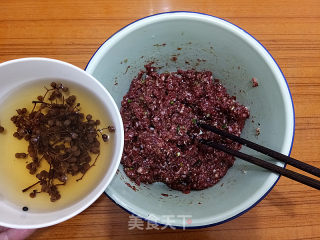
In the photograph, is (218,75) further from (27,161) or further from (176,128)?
(27,161)

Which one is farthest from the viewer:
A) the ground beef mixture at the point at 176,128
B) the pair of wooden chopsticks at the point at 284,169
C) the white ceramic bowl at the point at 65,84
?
the ground beef mixture at the point at 176,128

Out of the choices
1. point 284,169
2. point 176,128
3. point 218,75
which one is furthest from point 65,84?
point 284,169

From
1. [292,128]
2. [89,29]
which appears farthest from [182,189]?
[89,29]

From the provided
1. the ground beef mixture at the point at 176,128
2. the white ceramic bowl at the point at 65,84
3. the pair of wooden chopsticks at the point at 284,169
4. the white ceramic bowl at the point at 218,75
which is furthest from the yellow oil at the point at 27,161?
the pair of wooden chopsticks at the point at 284,169

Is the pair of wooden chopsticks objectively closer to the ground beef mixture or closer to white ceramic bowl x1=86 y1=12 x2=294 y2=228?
white ceramic bowl x1=86 y1=12 x2=294 y2=228

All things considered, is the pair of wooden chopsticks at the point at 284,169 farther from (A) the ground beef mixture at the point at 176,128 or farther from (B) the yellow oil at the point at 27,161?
(B) the yellow oil at the point at 27,161

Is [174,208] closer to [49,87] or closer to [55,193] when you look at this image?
[55,193]
